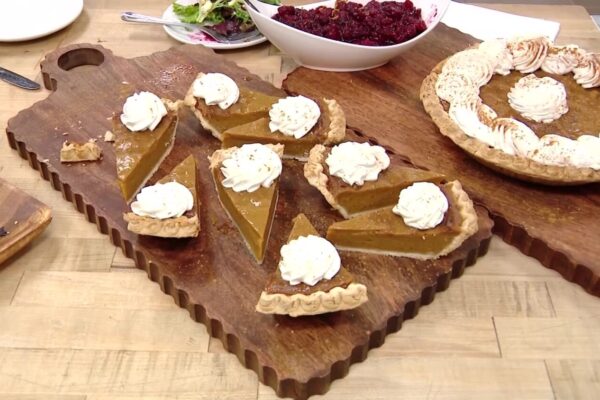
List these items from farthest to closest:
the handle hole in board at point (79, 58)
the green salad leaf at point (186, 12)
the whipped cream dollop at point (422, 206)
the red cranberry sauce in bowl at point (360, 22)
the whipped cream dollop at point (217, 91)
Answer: the green salad leaf at point (186, 12), the handle hole in board at point (79, 58), the red cranberry sauce in bowl at point (360, 22), the whipped cream dollop at point (217, 91), the whipped cream dollop at point (422, 206)

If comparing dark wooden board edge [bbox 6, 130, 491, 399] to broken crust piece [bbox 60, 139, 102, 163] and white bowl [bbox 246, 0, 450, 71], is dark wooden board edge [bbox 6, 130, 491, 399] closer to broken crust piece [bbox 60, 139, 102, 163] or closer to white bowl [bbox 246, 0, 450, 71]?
broken crust piece [bbox 60, 139, 102, 163]

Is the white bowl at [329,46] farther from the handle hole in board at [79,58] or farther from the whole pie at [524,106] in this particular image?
the handle hole in board at [79,58]

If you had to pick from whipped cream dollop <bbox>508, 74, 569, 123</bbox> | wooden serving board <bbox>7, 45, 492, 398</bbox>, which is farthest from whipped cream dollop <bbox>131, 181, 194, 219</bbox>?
whipped cream dollop <bbox>508, 74, 569, 123</bbox>

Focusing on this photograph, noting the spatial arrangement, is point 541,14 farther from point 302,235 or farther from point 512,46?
point 302,235

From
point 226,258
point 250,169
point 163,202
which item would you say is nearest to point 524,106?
point 250,169

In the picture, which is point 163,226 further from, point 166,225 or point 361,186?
point 361,186

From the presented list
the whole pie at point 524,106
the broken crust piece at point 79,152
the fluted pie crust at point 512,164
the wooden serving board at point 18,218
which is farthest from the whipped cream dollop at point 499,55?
the wooden serving board at point 18,218
